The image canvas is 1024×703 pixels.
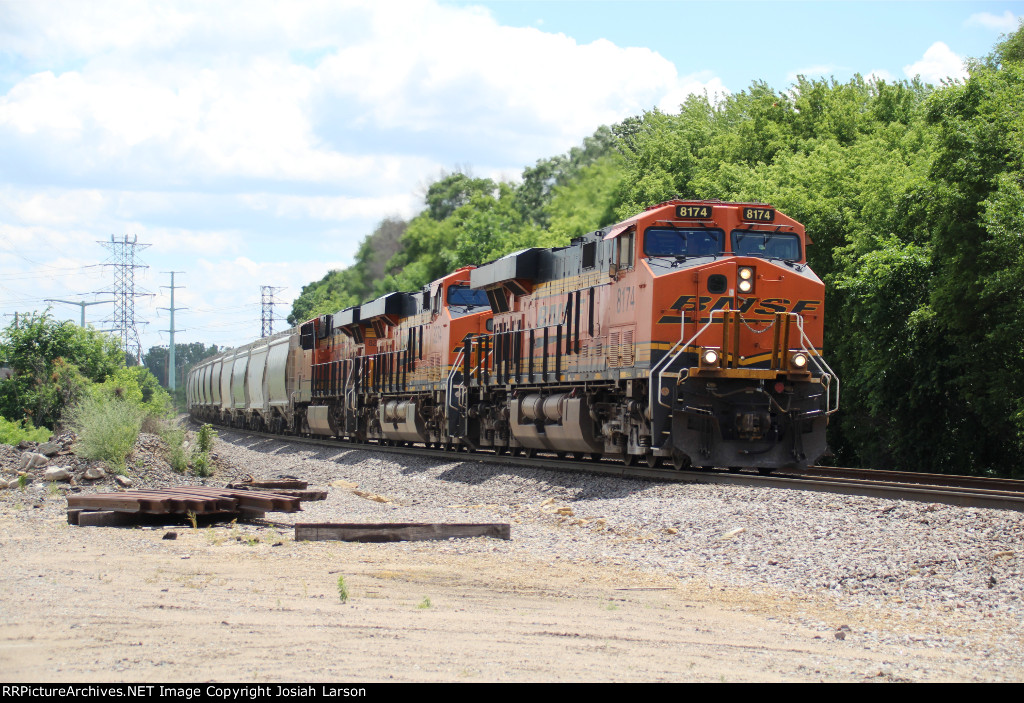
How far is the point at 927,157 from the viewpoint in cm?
2617

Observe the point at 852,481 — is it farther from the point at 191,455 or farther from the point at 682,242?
the point at 191,455

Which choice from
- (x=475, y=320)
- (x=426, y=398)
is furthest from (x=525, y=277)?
(x=426, y=398)

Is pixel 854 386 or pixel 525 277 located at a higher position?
pixel 525 277

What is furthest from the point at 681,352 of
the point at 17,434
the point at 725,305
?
the point at 17,434

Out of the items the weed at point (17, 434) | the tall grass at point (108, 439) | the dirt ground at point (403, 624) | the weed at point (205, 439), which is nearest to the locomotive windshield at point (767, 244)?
the dirt ground at point (403, 624)

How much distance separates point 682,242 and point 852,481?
4.42 meters

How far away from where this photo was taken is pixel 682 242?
1605 cm

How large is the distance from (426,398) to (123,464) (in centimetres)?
958

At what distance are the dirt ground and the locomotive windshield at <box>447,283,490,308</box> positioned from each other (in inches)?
634

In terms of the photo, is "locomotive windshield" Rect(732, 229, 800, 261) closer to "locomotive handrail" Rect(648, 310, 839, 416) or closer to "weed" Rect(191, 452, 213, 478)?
"locomotive handrail" Rect(648, 310, 839, 416)

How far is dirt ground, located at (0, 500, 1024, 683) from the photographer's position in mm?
5496

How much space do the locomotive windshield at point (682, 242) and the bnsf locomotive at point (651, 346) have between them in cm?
2

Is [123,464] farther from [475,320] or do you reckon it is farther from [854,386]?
[854,386]

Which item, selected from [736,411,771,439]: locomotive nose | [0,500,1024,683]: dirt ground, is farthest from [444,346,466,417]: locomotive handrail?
[0,500,1024,683]: dirt ground
